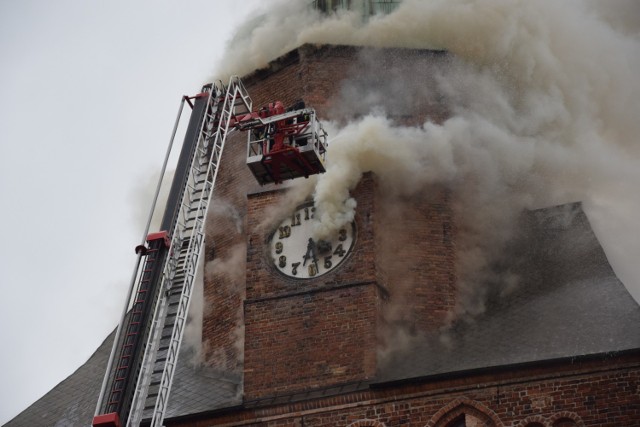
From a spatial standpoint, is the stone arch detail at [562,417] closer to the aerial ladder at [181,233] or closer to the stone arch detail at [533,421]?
the stone arch detail at [533,421]

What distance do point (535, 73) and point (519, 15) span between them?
1557 mm

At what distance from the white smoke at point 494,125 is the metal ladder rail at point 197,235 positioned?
70.7 inches

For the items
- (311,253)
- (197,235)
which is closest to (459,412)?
(311,253)

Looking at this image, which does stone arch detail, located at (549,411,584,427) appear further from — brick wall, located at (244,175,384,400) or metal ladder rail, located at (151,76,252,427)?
metal ladder rail, located at (151,76,252,427)

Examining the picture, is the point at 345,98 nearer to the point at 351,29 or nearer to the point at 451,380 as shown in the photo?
the point at 351,29

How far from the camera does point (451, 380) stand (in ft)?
106

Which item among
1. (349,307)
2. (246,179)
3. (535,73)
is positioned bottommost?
(349,307)

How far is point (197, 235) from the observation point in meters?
34.3

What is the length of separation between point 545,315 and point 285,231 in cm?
592

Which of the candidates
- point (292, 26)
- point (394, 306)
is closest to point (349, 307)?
point (394, 306)

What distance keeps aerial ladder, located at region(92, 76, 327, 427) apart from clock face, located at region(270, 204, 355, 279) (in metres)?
0.98

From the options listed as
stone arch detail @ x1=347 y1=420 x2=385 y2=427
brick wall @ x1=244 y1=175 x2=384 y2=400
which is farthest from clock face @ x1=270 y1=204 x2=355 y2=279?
stone arch detail @ x1=347 y1=420 x2=385 y2=427

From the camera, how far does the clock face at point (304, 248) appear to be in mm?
35188

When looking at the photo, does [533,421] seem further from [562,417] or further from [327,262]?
[327,262]
